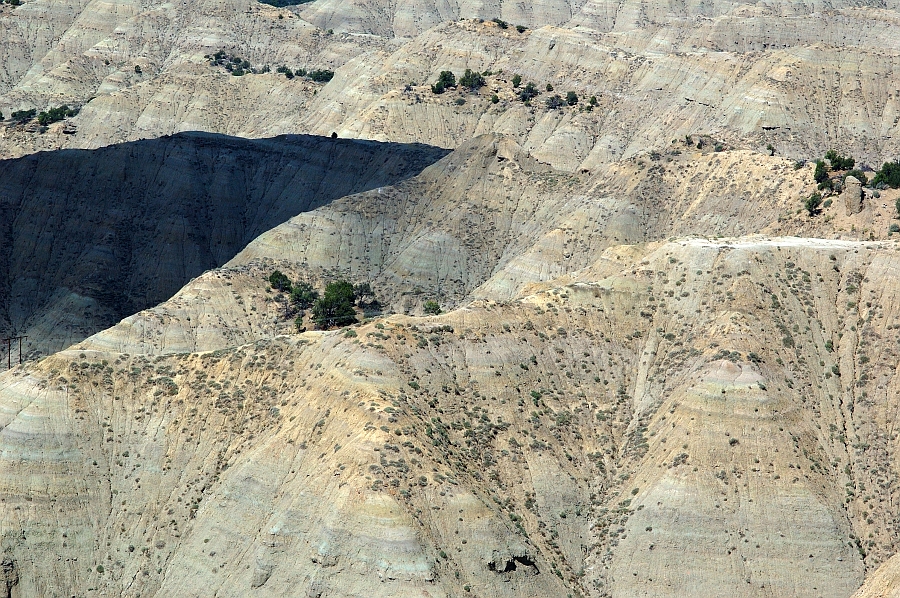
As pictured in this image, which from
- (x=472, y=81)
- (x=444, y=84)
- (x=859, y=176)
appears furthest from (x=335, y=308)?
(x=444, y=84)

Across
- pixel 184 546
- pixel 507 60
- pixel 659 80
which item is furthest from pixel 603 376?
pixel 507 60

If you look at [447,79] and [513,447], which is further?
[447,79]

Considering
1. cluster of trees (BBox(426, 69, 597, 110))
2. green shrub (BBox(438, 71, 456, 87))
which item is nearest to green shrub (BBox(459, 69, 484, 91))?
cluster of trees (BBox(426, 69, 597, 110))

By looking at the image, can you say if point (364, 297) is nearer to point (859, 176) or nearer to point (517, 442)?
point (859, 176)

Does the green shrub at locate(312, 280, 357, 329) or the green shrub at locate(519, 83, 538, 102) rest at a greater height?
the green shrub at locate(519, 83, 538, 102)

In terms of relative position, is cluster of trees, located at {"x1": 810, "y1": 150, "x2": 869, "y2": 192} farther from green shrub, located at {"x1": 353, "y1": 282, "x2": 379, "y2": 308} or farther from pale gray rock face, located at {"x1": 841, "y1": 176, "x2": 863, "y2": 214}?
green shrub, located at {"x1": 353, "y1": 282, "x2": 379, "y2": 308}

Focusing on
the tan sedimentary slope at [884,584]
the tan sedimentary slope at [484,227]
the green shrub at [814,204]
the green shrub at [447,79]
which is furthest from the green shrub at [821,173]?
the green shrub at [447,79]

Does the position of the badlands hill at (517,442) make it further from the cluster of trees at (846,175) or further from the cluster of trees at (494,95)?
the cluster of trees at (494,95)
